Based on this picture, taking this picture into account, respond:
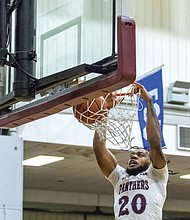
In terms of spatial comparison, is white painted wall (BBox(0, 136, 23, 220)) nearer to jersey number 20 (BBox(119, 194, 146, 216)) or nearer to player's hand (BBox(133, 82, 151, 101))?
jersey number 20 (BBox(119, 194, 146, 216))

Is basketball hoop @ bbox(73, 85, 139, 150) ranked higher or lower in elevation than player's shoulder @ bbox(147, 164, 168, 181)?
higher

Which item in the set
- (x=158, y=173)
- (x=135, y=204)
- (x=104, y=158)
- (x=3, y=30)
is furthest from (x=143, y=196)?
(x=3, y=30)

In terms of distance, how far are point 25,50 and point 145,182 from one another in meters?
1.47

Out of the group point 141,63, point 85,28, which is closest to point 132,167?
point 85,28

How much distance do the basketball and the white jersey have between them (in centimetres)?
62

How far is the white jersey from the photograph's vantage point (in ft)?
18.4

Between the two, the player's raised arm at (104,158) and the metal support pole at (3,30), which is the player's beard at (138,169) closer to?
the player's raised arm at (104,158)

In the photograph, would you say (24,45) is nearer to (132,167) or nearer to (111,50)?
(111,50)

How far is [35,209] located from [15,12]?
8910mm

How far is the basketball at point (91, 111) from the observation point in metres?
5.50

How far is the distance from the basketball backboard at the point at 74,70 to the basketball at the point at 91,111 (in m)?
0.36

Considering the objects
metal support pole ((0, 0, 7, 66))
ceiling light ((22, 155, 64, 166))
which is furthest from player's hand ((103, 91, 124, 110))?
ceiling light ((22, 155, 64, 166))

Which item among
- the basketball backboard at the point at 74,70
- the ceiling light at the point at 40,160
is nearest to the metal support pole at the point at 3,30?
the basketball backboard at the point at 74,70

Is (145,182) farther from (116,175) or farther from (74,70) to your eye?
(74,70)
